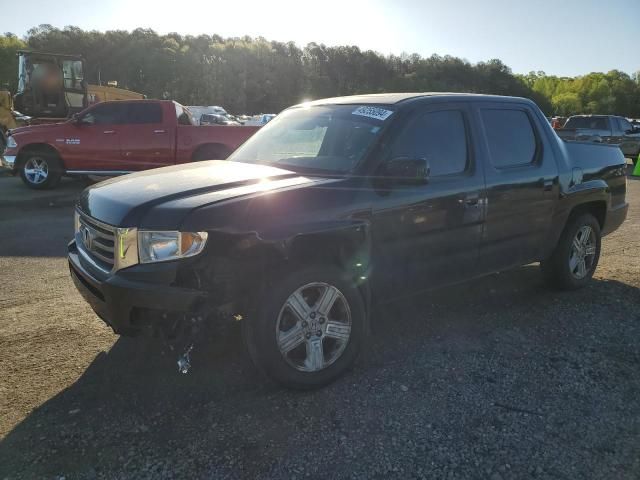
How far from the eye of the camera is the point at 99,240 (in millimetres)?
3182

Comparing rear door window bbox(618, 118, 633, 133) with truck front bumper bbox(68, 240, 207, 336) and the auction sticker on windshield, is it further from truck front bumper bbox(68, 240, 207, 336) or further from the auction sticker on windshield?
truck front bumper bbox(68, 240, 207, 336)

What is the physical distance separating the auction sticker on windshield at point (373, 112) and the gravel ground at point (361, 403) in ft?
5.39

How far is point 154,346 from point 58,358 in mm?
628

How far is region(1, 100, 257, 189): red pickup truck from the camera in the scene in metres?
10.8

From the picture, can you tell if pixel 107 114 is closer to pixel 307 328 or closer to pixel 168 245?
pixel 168 245

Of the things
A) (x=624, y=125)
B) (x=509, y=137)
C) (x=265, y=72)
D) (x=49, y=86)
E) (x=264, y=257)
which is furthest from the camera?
(x=265, y=72)

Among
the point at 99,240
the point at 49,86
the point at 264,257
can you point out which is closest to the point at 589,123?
the point at 49,86

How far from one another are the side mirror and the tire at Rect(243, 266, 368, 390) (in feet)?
2.46

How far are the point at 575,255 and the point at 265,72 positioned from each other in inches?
4106

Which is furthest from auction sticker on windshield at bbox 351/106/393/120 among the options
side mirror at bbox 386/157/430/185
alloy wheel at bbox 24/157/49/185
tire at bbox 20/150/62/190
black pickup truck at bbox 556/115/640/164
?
black pickup truck at bbox 556/115/640/164

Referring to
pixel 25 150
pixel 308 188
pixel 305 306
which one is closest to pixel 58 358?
pixel 305 306

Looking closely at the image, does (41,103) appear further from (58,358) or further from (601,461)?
(601,461)

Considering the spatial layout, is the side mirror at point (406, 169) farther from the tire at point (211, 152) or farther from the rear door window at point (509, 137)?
the tire at point (211, 152)

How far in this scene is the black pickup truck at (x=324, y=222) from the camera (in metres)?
2.86
